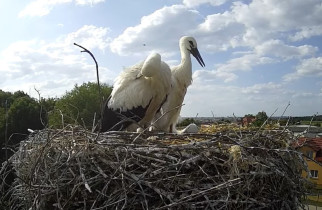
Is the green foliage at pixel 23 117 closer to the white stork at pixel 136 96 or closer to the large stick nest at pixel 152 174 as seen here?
the white stork at pixel 136 96

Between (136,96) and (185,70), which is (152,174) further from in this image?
(185,70)

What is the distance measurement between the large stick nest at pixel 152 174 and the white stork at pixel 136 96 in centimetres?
181

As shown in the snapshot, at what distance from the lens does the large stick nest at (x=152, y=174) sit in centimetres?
269

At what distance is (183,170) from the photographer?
2.86 m

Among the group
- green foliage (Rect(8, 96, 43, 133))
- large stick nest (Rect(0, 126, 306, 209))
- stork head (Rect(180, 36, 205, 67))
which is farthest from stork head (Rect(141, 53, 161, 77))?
green foliage (Rect(8, 96, 43, 133))

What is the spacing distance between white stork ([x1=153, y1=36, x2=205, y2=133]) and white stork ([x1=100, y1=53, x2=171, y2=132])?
0.39 ft

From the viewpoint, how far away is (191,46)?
17.9ft

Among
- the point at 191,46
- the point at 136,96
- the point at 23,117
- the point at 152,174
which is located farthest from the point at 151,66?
the point at 23,117

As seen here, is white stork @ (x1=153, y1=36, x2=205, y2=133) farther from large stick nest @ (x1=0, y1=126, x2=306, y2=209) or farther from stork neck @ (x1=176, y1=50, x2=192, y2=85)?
large stick nest @ (x1=0, y1=126, x2=306, y2=209)

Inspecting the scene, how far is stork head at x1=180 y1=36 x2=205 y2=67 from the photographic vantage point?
5422 mm

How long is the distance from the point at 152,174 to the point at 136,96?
2.32 m

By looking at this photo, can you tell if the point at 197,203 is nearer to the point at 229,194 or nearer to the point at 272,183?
the point at 229,194


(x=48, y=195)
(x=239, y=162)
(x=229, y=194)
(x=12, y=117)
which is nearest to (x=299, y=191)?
(x=239, y=162)

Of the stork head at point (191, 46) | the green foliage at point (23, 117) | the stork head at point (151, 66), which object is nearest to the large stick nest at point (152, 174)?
the stork head at point (151, 66)
